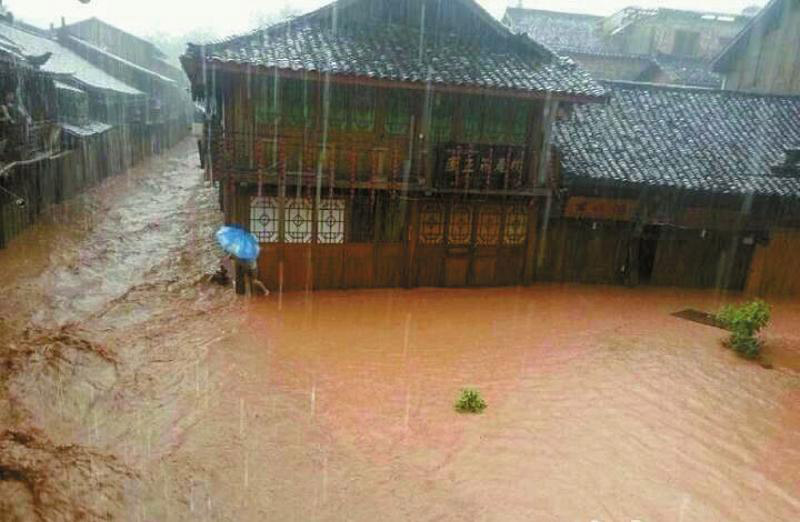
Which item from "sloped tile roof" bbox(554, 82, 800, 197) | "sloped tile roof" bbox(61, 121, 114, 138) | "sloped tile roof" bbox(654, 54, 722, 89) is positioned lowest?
"sloped tile roof" bbox(61, 121, 114, 138)

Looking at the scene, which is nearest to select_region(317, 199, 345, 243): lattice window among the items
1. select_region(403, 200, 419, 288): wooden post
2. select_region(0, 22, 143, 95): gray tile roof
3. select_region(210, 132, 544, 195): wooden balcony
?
select_region(210, 132, 544, 195): wooden balcony

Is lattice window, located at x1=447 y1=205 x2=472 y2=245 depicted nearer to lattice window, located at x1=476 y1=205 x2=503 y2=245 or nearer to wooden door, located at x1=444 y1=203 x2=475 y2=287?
wooden door, located at x1=444 y1=203 x2=475 y2=287

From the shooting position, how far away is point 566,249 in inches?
718

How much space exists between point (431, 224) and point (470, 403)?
270 inches

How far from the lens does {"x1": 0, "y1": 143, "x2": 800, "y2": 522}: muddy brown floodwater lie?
27.8 feet

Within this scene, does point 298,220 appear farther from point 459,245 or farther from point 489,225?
point 489,225

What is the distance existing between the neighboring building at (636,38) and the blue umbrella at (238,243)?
23140 mm

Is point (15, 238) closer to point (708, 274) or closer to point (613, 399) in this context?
point (613, 399)

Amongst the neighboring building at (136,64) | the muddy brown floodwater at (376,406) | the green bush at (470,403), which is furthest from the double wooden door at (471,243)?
the neighboring building at (136,64)

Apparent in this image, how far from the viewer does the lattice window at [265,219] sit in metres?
15.1

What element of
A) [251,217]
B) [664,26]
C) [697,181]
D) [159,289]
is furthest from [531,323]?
[664,26]

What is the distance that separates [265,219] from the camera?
1524 cm

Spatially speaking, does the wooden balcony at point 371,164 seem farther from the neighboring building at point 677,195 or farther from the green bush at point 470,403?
the green bush at point 470,403

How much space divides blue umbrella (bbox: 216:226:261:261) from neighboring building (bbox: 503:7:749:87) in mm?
23140
